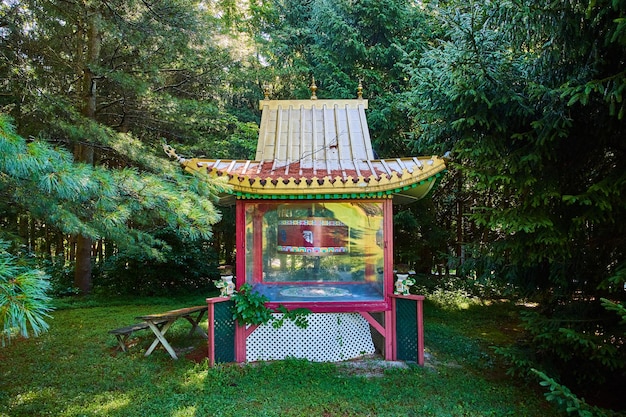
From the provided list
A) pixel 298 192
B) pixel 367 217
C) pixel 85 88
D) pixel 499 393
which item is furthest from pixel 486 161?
pixel 85 88

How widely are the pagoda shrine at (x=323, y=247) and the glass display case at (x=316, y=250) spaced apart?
0.01 meters

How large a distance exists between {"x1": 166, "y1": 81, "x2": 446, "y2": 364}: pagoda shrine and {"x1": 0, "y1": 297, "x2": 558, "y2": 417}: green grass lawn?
0.43 metres

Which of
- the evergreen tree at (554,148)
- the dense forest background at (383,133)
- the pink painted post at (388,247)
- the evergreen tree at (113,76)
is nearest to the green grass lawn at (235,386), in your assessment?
the dense forest background at (383,133)

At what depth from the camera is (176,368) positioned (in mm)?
4852

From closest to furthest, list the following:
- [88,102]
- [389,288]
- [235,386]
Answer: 1. [235,386]
2. [389,288]
3. [88,102]

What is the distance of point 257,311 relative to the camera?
15.9ft

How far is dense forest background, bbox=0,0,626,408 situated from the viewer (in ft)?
9.43

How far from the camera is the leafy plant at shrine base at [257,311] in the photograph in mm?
4848

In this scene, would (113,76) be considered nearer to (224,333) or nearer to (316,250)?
(316,250)

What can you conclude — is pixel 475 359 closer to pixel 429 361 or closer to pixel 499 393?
pixel 429 361

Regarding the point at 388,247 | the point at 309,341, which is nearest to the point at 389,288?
the point at 388,247

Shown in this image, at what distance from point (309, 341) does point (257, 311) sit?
854mm

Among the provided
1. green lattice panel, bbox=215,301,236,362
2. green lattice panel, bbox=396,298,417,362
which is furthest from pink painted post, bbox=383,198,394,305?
green lattice panel, bbox=215,301,236,362

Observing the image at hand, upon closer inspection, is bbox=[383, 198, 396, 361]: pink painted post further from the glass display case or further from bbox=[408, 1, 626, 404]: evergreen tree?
bbox=[408, 1, 626, 404]: evergreen tree
